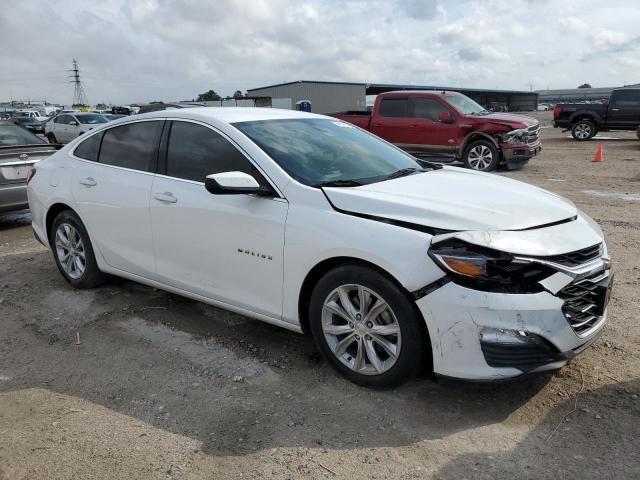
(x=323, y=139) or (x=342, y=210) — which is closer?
(x=342, y=210)

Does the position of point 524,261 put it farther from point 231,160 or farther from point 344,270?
point 231,160

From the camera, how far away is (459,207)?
3.04m

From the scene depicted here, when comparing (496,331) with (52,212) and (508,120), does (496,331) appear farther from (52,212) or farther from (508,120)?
(508,120)

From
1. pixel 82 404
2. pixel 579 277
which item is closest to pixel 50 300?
pixel 82 404

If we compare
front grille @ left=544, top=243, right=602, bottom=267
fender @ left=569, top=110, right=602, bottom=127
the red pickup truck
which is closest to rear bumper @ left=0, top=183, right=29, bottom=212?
front grille @ left=544, top=243, right=602, bottom=267

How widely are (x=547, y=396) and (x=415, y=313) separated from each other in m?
0.99

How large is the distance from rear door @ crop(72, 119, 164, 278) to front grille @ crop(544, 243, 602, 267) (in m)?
2.83

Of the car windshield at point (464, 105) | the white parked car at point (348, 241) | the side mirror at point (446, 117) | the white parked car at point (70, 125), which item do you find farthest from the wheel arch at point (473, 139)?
the white parked car at point (70, 125)

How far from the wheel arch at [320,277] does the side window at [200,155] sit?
0.69 meters

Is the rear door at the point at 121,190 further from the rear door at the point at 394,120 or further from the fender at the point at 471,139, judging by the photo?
the fender at the point at 471,139

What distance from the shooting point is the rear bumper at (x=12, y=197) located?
7402mm

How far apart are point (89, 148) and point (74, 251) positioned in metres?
0.95

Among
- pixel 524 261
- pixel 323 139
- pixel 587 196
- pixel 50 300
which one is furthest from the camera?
pixel 587 196

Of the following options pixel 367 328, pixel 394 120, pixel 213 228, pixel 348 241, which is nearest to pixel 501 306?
pixel 367 328
